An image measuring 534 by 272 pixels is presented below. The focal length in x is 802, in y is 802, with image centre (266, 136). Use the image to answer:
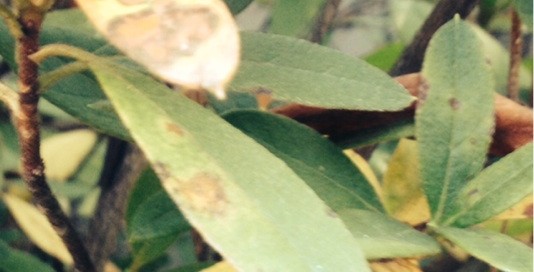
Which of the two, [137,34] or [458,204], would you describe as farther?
[458,204]

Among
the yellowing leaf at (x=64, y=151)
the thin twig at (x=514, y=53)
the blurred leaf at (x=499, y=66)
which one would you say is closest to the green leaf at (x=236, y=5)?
the thin twig at (x=514, y=53)

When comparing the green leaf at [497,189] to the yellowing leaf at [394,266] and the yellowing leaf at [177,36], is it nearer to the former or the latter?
the yellowing leaf at [394,266]

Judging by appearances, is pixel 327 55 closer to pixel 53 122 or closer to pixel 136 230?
pixel 136 230

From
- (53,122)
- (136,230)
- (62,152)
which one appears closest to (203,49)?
(136,230)

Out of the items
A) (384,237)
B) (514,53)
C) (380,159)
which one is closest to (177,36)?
(384,237)

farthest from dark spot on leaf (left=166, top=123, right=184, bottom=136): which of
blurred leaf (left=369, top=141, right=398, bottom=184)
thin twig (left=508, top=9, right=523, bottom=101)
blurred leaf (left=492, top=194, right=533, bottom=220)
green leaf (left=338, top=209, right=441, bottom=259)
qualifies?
blurred leaf (left=369, top=141, right=398, bottom=184)

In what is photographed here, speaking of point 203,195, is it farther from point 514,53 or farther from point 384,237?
point 514,53
